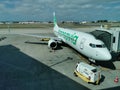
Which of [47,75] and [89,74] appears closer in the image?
[89,74]

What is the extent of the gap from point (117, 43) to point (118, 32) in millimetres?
1434

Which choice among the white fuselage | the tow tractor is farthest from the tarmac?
the white fuselage

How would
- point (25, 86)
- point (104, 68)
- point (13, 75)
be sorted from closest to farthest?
1. point (25, 86)
2. point (13, 75)
3. point (104, 68)

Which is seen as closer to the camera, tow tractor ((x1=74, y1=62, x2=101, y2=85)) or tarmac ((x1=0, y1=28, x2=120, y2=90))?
tarmac ((x1=0, y1=28, x2=120, y2=90))

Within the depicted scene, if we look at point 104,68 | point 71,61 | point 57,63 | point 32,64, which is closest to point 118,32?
point 104,68

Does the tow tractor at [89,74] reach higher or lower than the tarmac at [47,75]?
higher

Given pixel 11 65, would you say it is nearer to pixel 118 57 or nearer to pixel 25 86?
pixel 25 86

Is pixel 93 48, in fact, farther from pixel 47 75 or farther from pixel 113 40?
pixel 47 75

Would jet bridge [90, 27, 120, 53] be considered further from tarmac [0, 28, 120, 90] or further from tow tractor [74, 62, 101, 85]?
tow tractor [74, 62, 101, 85]

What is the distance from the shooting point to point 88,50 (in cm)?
2058

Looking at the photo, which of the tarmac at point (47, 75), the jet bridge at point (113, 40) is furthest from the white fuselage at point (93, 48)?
the jet bridge at point (113, 40)

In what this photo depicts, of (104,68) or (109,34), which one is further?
(109,34)

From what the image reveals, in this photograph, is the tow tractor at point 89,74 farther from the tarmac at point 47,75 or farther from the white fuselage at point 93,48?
the white fuselage at point 93,48

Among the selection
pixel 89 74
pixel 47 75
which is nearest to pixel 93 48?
pixel 89 74
